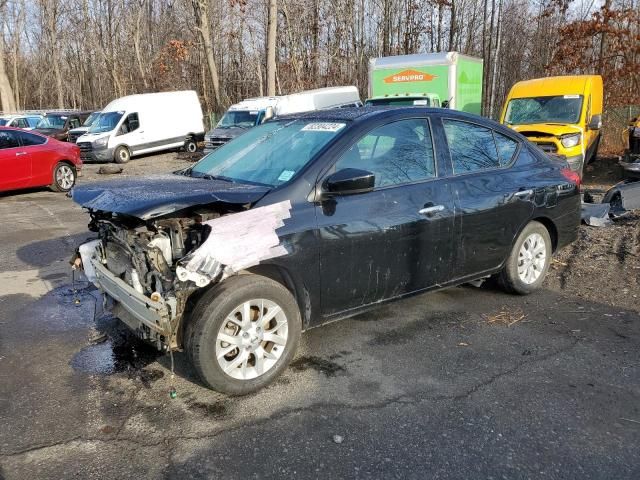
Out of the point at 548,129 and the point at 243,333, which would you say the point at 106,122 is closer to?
the point at 548,129

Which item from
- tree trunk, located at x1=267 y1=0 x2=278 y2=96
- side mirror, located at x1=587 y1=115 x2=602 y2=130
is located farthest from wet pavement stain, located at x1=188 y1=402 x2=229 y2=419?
tree trunk, located at x1=267 y1=0 x2=278 y2=96

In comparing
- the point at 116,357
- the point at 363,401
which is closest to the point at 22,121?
the point at 116,357

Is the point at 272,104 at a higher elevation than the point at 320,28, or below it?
below

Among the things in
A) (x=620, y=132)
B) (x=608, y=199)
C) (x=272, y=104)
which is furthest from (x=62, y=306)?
(x=620, y=132)

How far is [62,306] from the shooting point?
526cm

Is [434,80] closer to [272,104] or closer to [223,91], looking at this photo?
[272,104]

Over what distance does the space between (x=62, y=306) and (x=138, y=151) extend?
1663cm

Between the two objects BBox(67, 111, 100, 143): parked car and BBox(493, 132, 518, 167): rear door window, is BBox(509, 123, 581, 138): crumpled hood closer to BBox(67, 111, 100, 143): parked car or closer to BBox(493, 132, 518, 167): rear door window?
BBox(493, 132, 518, 167): rear door window

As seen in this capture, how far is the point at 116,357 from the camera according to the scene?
13.6 feet

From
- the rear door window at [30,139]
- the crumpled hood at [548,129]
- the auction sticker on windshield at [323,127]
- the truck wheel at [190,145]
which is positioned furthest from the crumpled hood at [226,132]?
the auction sticker on windshield at [323,127]

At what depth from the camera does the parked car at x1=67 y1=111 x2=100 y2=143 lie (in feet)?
72.2

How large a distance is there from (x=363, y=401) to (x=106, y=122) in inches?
781

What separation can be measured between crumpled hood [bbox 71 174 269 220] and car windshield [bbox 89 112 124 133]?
17.6 metres

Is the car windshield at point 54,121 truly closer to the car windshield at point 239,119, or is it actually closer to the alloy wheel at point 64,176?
the car windshield at point 239,119
